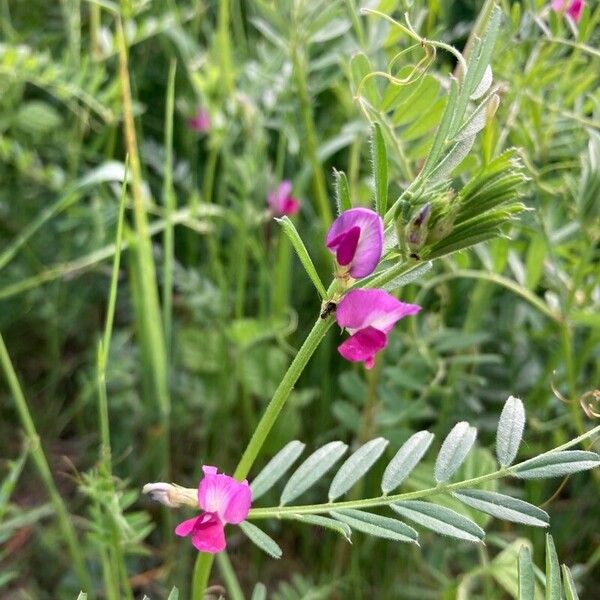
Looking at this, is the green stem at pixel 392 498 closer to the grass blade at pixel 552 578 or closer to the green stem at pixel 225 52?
the grass blade at pixel 552 578

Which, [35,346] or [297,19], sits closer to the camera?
[297,19]

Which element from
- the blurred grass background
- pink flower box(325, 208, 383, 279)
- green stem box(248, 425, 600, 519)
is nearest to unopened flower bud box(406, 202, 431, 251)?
Answer: pink flower box(325, 208, 383, 279)

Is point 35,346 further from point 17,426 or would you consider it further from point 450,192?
point 450,192

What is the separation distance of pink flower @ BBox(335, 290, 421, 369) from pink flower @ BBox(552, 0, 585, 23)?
1.31 feet

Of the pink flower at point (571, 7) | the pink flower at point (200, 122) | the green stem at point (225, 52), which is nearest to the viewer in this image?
the pink flower at point (571, 7)

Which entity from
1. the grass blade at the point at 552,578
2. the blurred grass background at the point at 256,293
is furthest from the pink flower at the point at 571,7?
the grass blade at the point at 552,578

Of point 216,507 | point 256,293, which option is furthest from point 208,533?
point 256,293

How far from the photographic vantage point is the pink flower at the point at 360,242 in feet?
1.40

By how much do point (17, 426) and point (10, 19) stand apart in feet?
2.09

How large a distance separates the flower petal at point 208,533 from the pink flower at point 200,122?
75 centimetres

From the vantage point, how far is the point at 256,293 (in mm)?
1215

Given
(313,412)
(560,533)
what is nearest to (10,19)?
(313,412)

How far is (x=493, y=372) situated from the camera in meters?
1.06

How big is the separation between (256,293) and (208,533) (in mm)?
744
